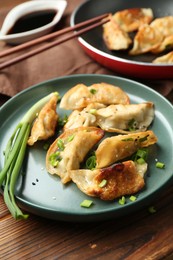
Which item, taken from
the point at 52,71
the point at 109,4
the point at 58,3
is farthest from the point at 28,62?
the point at 109,4

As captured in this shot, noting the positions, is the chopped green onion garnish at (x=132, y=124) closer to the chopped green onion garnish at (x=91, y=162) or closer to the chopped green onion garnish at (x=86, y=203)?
the chopped green onion garnish at (x=91, y=162)

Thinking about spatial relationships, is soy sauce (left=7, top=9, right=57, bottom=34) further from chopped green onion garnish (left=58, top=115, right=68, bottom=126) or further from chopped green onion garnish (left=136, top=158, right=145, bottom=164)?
chopped green onion garnish (left=136, top=158, right=145, bottom=164)

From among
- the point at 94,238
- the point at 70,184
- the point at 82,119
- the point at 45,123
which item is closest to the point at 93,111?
the point at 82,119

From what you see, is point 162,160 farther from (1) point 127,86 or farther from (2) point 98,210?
(1) point 127,86

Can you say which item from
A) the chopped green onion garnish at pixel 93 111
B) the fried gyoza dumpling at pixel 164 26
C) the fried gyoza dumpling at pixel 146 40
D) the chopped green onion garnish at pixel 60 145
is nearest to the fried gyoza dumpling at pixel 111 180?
the chopped green onion garnish at pixel 60 145

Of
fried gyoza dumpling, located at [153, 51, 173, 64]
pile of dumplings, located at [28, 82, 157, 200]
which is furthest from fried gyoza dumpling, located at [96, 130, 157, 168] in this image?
fried gyoza dumpling, located at [153, 51, 173, 64]

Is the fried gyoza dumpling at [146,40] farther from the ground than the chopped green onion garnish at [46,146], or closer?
closer
